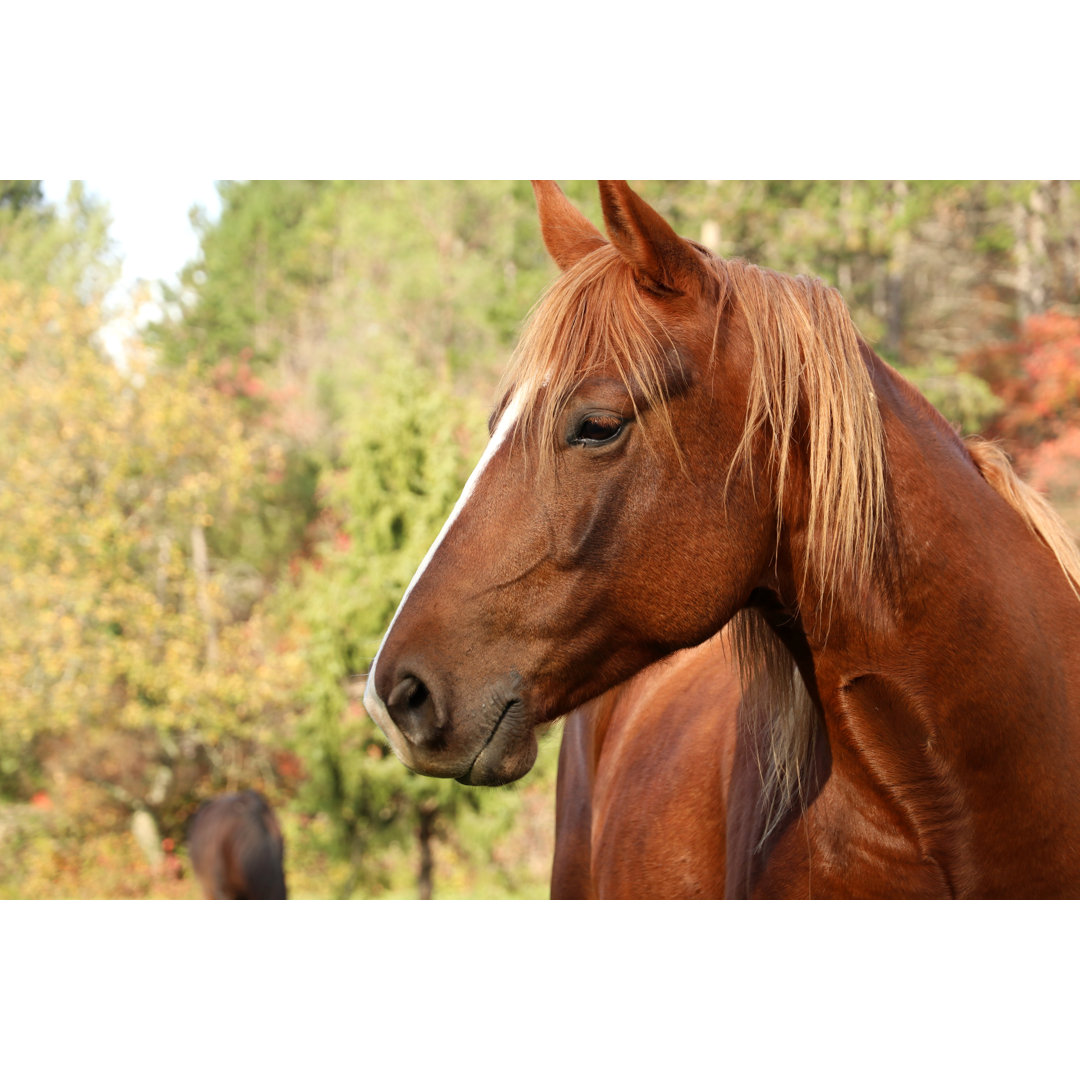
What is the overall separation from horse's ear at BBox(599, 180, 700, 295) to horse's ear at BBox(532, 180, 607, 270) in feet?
1.07

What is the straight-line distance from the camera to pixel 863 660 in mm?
1784

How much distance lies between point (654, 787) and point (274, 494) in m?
16.2

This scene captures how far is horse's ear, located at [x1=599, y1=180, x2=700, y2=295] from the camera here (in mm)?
1682

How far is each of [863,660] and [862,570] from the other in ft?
0.57

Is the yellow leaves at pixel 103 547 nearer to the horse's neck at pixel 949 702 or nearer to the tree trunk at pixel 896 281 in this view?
the tree trunk at pixel 896 281

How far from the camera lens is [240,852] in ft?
27.8

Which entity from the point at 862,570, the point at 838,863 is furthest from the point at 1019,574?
the point at 838,863

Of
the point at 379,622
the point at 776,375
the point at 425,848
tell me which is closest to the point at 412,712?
the point at 776,375

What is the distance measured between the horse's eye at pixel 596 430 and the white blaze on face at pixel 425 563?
133mm

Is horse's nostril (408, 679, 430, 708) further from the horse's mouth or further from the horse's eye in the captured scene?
the horse's eye

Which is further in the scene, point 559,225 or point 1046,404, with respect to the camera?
point 1046,404

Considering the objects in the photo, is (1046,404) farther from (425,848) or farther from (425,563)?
(425,563)

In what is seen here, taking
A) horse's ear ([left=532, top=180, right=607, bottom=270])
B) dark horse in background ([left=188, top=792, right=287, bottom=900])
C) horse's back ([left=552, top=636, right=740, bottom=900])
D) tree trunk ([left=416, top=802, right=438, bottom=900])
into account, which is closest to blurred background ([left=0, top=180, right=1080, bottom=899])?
tree trunk ([left=416, top=802, right=438, bottom=900])

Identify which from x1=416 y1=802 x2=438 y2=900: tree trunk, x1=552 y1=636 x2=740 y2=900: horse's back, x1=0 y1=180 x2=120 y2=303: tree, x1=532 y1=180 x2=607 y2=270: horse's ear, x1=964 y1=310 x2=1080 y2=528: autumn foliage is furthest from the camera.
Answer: x1=0 y1=180 x2=120 y2=303: tree
